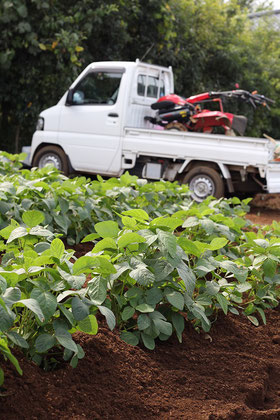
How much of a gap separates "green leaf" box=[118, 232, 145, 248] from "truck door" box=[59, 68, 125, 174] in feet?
25.3

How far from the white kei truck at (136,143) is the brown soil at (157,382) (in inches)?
258

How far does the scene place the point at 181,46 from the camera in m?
17.8

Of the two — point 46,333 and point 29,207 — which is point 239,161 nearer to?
point 29,207

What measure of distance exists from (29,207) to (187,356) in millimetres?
1934

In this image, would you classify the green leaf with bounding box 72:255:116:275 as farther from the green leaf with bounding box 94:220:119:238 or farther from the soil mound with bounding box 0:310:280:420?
the green leaf with bounding box 94:220:119:238

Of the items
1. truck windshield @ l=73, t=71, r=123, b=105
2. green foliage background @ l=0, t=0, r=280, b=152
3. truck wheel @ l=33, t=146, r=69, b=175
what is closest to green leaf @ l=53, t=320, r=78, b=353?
truck windshield @ l=73, t=71, r=123, b=105

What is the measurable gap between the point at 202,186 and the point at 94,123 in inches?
87.1

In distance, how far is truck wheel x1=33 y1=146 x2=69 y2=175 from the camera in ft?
37.7

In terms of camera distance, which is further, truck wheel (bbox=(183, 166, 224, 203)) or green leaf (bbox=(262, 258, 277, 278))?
truck wheel (bbox=(183, 166, 224, 203))

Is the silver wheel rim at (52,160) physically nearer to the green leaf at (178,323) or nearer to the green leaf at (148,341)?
the green leaf at (178,323)

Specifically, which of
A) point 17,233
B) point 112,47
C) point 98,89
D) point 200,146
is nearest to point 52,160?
point 98,89

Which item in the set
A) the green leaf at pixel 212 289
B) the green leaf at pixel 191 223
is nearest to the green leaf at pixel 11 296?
the green leaf at pixel 212 289

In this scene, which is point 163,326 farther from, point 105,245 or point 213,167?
point 213,167

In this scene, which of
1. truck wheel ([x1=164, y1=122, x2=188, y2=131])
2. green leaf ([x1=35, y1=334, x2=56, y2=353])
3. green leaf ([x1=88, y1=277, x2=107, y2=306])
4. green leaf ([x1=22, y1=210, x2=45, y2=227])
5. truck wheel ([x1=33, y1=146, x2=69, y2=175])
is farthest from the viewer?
truck wheel ([x1=33, y1=146, x2=69, y2=175])
